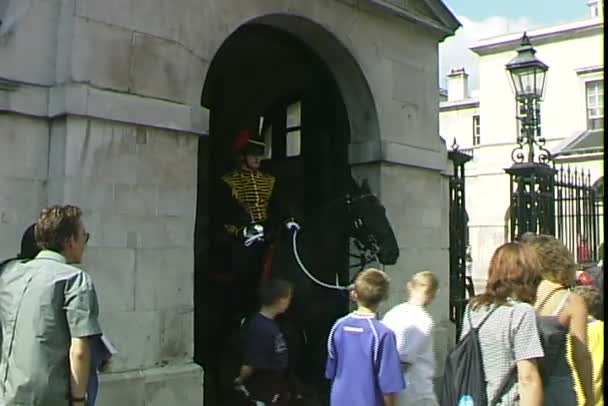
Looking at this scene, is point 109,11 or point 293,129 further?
point 293,129

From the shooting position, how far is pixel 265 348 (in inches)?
221

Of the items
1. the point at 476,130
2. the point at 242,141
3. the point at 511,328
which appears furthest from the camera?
the point at 476,130

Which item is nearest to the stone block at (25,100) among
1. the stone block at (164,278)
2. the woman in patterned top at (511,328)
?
the stone block at (164,278)

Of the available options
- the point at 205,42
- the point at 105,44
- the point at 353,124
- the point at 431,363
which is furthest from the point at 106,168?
the point at 353,124

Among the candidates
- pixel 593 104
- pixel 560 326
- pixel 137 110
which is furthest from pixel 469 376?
pixel 593 104

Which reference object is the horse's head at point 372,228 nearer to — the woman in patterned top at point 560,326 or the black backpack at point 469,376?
the woman in patterned top at point 560,326

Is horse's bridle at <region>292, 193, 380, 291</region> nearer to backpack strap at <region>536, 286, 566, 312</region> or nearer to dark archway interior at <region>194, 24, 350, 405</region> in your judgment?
dark archway interior at <region>194, 24, 350, 405</region>

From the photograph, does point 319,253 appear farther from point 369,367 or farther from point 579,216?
point 579,216

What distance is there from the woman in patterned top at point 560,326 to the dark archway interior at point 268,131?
13.5ft

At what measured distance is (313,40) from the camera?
819 cm

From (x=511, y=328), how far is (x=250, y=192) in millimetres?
4306

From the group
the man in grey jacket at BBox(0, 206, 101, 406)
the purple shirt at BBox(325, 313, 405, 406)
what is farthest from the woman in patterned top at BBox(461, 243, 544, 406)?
the man in grey jacket at BBox(0, 206, 101, 406)

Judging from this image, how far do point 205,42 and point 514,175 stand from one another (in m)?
6.23

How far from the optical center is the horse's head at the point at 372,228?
7.25 m
